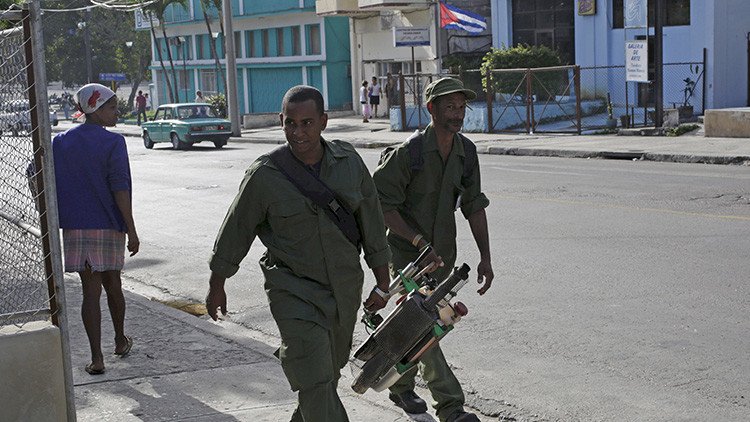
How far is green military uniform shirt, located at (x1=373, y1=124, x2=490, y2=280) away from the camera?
596 centimetres

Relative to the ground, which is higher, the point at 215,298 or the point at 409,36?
the point at 409,36

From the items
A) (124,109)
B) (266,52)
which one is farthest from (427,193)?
(124,109)

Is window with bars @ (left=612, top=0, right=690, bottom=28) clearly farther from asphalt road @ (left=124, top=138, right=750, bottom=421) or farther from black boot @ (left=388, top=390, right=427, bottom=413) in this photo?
black boot @ (left=388, top=390, right=427, bottom=413)

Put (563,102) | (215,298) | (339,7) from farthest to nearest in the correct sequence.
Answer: (339,7) < (563,102) < (215,298)

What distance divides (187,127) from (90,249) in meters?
25.7

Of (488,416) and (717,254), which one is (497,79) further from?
(488,416)

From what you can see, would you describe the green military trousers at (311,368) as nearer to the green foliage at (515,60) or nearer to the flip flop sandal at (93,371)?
the flip flop sandal at (93,371)

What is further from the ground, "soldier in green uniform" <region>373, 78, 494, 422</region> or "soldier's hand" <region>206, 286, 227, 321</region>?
"soldier in green uniform" <region>373, 78, 494, 422</region>

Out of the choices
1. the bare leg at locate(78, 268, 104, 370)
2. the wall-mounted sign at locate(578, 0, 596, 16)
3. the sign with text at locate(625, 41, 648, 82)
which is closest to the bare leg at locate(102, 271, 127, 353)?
the bare leg at locate(78, 268, 104, 370)

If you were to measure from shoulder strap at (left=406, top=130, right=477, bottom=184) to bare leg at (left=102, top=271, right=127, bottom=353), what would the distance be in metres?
2.33

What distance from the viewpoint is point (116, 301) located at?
7.33 metres

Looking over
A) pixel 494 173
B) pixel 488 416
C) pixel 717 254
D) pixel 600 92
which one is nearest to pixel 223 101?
pixel 600 92

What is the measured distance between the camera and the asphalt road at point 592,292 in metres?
6.45

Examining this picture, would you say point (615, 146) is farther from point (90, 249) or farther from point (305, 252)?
point (305, 252)
